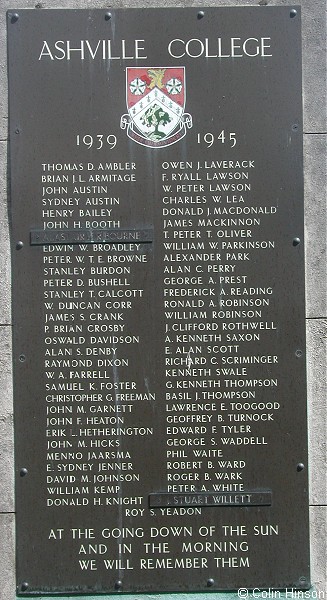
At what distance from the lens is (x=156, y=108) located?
3896 mm

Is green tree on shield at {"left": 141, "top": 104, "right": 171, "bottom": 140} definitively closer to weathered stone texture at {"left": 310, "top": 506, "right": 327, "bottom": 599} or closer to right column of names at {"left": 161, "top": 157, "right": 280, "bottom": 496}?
right column of names at {"left": 161, "top": 157, "right": 280, "bottom": 496}

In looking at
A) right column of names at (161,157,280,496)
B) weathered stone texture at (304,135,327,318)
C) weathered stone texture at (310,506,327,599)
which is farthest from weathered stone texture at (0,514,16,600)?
weathered stone texture at (304,135,327,318)

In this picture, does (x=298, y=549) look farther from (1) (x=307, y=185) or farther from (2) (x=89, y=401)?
(1) (x=307, y=185)

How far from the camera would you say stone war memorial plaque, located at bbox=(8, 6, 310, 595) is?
382cm

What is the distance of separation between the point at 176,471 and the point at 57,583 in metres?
0.82

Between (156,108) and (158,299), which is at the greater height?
(156,108)

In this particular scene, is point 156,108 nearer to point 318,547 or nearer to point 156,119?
point 156,119

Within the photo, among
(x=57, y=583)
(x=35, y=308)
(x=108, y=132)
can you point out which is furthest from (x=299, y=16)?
(x=57, y=583)

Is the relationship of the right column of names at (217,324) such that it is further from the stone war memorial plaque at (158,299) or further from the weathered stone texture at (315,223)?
the weathered stone texture at (315,223)

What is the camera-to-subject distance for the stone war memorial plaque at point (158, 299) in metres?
3.82

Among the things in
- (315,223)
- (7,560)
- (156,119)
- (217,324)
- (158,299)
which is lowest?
(7,560)

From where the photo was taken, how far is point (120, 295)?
152 inches

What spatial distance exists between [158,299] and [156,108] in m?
0.97

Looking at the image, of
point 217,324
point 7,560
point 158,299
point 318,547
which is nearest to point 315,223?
point 217,324
